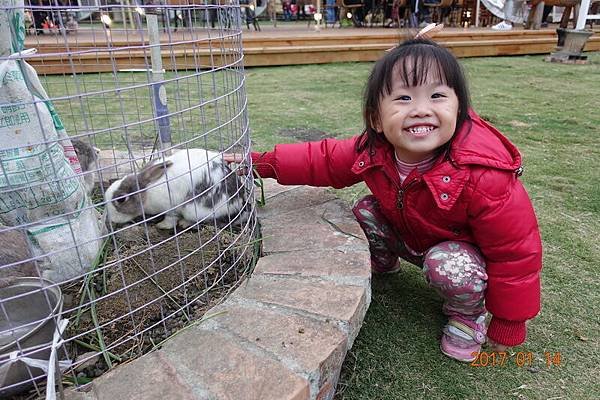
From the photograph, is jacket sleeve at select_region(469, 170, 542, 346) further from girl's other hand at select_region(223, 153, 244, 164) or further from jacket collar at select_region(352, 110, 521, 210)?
girl's other hand at select_region(223, 153, 244, 164)

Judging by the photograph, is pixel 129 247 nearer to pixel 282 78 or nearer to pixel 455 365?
pixel 455 365

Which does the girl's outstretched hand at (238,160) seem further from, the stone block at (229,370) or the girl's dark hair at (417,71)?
the stone block at (229,370)

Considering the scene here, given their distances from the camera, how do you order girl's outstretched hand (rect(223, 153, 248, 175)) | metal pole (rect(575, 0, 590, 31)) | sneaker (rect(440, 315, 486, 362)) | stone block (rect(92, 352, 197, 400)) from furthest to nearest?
metal pole (rect(575, 0, 590, 31)) < girl's outstretched hand (rect(223, 153, 248, 175)) < sneaker (rect(440, 315, 486, 362)) < stone block (rect(92, 352, 197, 400))

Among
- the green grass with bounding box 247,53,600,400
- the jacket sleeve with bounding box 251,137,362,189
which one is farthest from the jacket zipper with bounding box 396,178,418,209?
the green grass with bounding box 247,53,600,400

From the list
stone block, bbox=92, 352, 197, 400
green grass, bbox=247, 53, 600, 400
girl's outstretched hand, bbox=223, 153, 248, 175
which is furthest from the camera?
girl's outstretched hand, bbox=223, 153, 248, 175

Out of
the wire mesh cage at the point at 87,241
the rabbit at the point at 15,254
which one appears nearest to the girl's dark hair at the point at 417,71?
the wire mesh cage at the point at 87,241

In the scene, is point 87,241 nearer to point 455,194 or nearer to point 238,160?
point 238,160

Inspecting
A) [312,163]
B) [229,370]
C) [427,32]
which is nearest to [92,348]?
[229,370]

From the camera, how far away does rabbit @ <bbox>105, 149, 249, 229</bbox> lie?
1797 mm

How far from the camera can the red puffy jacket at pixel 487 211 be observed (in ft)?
4.65

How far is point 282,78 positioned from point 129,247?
4660 mm

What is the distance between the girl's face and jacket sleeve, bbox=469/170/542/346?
0.18m
